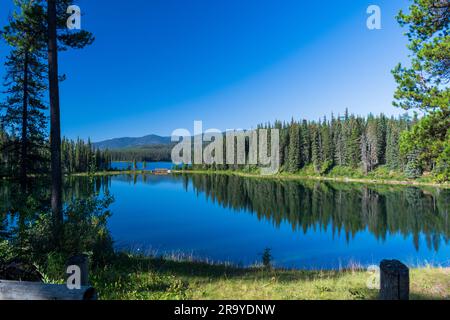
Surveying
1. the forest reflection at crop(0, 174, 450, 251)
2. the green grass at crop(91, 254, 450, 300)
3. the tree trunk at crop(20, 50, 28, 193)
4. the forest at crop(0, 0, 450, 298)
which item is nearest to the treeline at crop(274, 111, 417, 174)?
the forest reflection at crop(0, 174, 450, 251)

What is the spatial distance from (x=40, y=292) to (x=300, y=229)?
101ft

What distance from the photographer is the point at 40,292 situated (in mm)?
3217

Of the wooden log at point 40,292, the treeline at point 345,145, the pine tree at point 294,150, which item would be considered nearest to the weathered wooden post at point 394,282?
the wooden log at point 40,292

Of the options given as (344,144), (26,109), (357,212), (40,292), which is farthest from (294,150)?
(40,292)

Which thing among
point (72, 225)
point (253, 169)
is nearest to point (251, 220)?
point (72, 225)

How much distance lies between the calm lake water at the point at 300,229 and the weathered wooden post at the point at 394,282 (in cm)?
918

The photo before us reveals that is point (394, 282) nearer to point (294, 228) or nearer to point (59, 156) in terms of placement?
point (59, 156)

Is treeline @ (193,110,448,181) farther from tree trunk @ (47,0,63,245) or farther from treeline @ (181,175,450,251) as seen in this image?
tree trunk @ (47,0,63,245)

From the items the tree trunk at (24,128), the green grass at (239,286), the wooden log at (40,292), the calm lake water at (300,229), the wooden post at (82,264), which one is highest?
the tree trunk at (24,128)

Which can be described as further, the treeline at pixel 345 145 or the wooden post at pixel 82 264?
the treeline at pixel 345 145

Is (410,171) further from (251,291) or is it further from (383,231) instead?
(251,291)

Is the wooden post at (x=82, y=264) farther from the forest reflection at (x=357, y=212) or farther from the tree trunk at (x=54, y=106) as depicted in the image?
the forest reflection at (x=357, y=212)

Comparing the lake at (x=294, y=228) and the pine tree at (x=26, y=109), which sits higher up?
the pine tree at (x=26, y=109)

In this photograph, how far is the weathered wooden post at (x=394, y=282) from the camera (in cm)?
329
